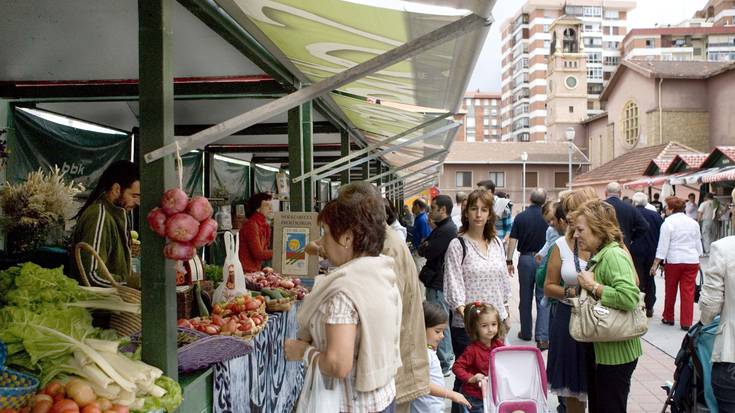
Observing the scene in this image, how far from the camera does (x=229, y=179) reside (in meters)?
12.3

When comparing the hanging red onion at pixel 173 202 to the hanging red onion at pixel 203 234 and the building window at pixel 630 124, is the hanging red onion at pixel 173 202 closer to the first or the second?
the hanging red onion at pixel 203 234

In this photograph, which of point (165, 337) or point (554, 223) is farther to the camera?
point (554, 223)

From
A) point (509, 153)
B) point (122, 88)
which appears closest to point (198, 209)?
point (122, 88)

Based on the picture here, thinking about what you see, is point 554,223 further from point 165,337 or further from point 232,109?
point 165,337

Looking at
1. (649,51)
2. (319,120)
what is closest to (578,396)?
(319,120)

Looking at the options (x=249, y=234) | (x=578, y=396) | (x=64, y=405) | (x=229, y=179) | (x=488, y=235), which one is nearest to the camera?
(x=64, y=405)

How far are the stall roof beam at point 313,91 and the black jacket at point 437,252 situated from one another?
8.79ft

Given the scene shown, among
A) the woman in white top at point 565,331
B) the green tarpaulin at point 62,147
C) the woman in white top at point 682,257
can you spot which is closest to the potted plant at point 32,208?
the green tarpaulin at point 62,147

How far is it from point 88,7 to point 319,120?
16.3 feet

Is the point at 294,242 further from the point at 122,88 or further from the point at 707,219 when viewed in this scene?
the point at 707,219

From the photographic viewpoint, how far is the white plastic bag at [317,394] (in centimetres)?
202

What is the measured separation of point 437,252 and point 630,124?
125 ft

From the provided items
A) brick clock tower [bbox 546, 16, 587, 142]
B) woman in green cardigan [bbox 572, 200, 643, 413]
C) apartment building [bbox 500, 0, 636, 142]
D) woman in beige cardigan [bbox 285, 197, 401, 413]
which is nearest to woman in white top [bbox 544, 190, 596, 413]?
woman in green cardigan [bbox 572, 200, 643, 413]

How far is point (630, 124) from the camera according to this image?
38.8 m
